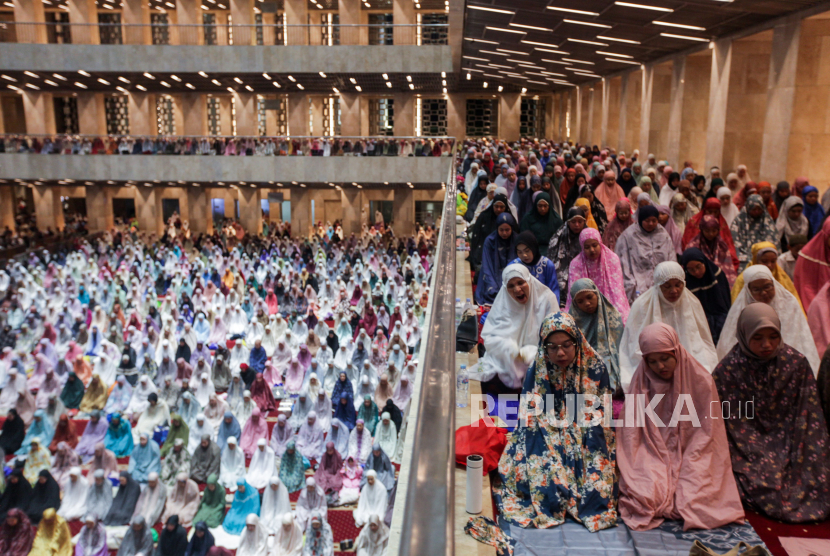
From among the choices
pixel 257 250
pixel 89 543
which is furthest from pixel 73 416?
pixel 257 250

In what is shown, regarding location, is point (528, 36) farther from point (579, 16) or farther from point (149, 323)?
point (149, 323)

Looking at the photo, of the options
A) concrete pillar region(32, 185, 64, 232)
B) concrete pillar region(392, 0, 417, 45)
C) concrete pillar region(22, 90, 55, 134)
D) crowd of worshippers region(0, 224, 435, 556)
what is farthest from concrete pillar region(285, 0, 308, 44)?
concrete pillar region(32, 185, 64, 232)

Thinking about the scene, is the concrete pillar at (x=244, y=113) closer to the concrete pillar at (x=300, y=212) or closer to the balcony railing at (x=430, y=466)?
the concrete pillar at (x=300, y=212)

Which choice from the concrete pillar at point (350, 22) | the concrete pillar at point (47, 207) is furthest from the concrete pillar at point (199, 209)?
the concrete pillar at point (350, 22)

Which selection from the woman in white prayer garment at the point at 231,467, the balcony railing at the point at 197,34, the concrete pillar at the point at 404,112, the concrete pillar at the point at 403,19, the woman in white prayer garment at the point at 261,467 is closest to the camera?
the woman in white prayer garment at the point at 261,467

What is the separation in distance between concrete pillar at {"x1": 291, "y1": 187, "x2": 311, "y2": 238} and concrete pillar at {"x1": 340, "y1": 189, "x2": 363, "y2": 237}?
4.16 feet

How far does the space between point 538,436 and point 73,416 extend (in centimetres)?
1225

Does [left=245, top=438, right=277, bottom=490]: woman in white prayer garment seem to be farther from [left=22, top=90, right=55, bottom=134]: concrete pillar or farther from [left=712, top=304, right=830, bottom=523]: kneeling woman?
[left=22, top=90, right=55, bottom=134]: concrete pillar

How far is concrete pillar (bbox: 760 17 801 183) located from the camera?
9.00 metres

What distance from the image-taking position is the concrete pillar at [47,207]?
79.1 ft

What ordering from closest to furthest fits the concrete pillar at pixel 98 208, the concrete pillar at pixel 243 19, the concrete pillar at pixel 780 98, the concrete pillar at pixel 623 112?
the concrete pillar at pixel 780 98
the concrete pillar at pixel 623 112
the concrete pillar at pixel 243 19
the concrete pillar at pixel 98 208

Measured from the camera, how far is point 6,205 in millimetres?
24125

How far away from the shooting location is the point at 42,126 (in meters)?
23.8

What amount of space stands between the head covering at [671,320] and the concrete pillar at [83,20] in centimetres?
2216
